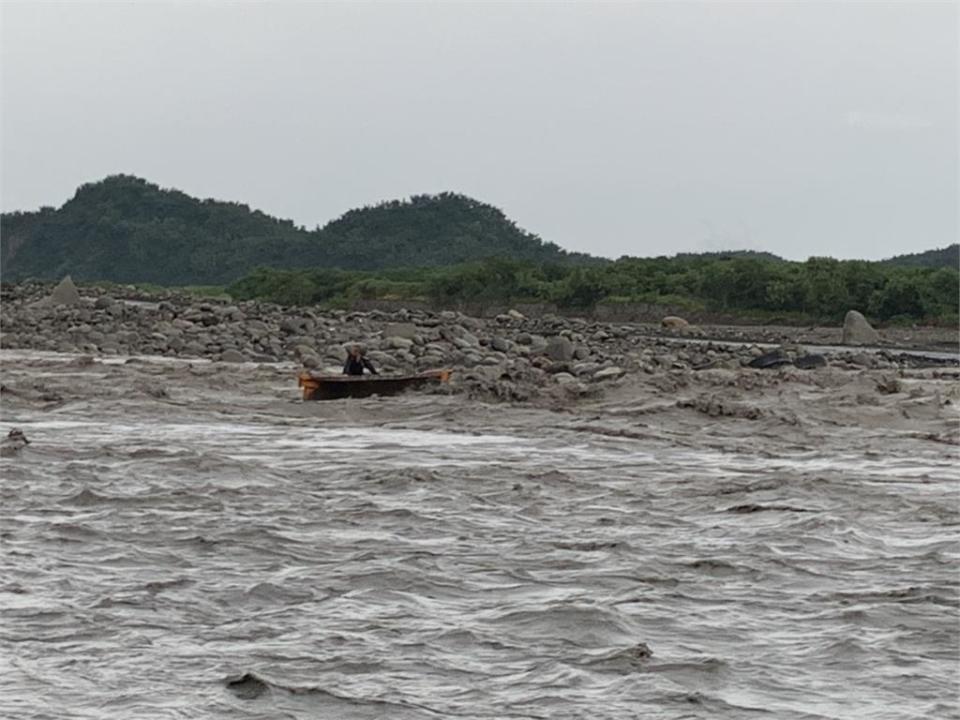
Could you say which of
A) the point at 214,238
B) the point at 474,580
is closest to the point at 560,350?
the point at 474,580

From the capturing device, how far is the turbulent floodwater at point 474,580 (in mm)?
7262

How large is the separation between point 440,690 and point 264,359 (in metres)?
24.5

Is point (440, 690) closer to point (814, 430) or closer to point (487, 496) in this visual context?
point (487, 496)

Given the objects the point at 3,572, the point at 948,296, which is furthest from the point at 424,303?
the point at 3,572

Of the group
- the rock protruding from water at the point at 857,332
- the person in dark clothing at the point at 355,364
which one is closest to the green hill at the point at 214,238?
the rock protruding from water at the point at 857,332

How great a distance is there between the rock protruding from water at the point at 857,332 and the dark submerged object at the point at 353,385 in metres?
24.8

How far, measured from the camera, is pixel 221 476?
14.7 metres

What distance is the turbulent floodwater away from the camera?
7.26 metres

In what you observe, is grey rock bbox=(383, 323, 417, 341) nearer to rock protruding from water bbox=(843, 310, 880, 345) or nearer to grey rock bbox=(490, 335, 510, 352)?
grey rock bbox=(490, 335, 510, 352)

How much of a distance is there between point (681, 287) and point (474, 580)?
2012 inches

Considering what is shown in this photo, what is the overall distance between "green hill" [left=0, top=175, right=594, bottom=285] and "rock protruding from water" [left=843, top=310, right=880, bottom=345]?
183ft

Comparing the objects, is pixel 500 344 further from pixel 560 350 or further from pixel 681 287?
pixel 681 287

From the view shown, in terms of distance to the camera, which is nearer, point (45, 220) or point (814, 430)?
point (814, 430)

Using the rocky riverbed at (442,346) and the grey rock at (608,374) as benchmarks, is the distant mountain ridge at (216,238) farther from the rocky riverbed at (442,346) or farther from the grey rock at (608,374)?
the grey rock at (608,374)
